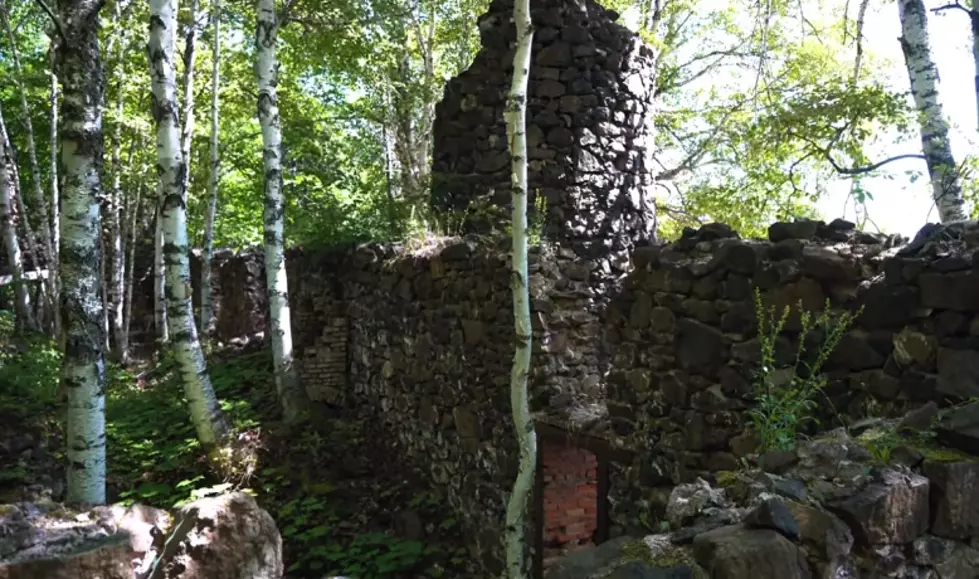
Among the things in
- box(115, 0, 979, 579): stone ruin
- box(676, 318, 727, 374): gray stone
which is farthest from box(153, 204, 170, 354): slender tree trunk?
box(676, 318, 727, 374): gray stone

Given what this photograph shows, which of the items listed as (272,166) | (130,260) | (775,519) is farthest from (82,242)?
(130,260)

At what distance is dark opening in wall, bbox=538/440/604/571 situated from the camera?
6391mm

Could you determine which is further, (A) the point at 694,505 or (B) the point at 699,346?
(B) the point at 699,346

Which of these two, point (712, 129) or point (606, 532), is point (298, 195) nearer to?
point (712, 129)

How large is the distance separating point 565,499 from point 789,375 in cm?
311

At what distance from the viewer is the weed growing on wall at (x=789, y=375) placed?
357 cm

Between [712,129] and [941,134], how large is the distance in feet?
24.8

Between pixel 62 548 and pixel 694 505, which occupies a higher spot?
pixel 694 505

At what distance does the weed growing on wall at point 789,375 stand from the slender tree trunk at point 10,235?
40.0 feet

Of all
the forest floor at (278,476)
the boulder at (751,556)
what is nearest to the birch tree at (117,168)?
the forest floor at (278,476)

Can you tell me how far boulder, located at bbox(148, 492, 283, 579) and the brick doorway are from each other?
125 inches

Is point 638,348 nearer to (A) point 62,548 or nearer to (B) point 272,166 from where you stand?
(A) point 62,548

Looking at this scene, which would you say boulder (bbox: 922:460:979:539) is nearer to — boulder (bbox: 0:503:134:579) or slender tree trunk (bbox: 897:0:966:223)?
boulder (bbox: 0:503:134:579)

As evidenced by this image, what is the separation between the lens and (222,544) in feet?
11.1
